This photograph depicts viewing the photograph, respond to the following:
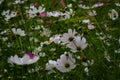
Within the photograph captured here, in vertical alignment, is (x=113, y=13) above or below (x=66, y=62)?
below

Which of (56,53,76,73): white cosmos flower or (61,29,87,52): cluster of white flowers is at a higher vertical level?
(61,29,87,52): cluster of white flowers

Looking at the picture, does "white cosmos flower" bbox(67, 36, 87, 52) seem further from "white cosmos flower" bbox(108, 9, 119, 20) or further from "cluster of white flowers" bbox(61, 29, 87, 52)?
"white cosmos flower" bbox(108, 9, 119, 20)

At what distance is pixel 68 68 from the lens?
57.1 inches

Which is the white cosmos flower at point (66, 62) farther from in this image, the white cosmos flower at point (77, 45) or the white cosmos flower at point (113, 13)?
the white cosmos flower at point (113, 13)

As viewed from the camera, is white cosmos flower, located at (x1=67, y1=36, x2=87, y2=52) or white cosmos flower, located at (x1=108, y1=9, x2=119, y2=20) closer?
white cosmos flower, located at (x1=67, y1=36, x2=87, y2=52)

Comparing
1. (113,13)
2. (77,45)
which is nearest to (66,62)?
(77,45)

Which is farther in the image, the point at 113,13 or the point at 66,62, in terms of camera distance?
the point at 113,13

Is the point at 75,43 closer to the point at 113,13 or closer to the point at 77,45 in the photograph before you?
the point at 77,45

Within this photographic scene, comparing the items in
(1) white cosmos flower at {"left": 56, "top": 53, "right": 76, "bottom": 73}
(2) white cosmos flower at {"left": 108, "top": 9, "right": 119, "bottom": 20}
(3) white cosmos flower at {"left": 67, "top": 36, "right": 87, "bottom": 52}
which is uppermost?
(3) white cosmos flower at {"left": 67, "top": 36, "right": 87, "bottom": 52}

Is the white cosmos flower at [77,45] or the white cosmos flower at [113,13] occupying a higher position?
the white cosmos flower at [77,45]

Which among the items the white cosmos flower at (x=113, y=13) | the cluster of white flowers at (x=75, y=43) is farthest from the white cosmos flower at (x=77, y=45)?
the white cosmos flower at (x=113, y=13)

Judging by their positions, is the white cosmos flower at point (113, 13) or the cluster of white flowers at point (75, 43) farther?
the white cosmos flower at point (113, 13)

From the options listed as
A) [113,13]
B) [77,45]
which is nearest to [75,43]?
[77,45]

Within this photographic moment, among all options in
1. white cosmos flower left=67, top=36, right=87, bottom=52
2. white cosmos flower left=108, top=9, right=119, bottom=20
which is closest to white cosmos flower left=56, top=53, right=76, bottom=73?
white cosmos flower left=67, top=36, right=87, bottom=52
